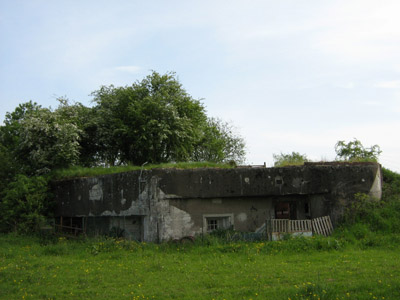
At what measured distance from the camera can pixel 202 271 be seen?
10.2m

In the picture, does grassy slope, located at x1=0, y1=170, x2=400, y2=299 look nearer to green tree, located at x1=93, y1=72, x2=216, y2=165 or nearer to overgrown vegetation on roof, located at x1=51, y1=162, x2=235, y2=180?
overgrown vegetation on roof, located at x1=51, y1=162, x2=235, y2=180

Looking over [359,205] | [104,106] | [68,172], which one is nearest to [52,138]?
[68,172]

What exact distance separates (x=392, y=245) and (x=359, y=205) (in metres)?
2.38

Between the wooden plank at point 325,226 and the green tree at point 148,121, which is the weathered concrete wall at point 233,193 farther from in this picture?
the green tree at point 148,121

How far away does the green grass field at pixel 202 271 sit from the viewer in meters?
8.43

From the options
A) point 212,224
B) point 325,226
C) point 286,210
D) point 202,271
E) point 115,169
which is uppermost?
point 115,169

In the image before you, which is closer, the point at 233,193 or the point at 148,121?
the point at 233,193

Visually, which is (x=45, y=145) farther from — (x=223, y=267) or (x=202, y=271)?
(x=223, y=267)

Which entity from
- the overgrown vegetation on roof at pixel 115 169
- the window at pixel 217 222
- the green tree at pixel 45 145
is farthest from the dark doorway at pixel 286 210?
the green tree at pixel 45 145

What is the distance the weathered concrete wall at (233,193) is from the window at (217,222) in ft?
0.24

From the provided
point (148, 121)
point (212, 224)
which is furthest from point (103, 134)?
point (212, 224)

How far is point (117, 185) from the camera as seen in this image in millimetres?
15820

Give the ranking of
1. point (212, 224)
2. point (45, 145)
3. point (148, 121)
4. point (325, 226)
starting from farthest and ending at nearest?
point (148, 121)
point (45, 145)
point (212, 224)
point (325, 226)

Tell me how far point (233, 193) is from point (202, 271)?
16.4 feet
